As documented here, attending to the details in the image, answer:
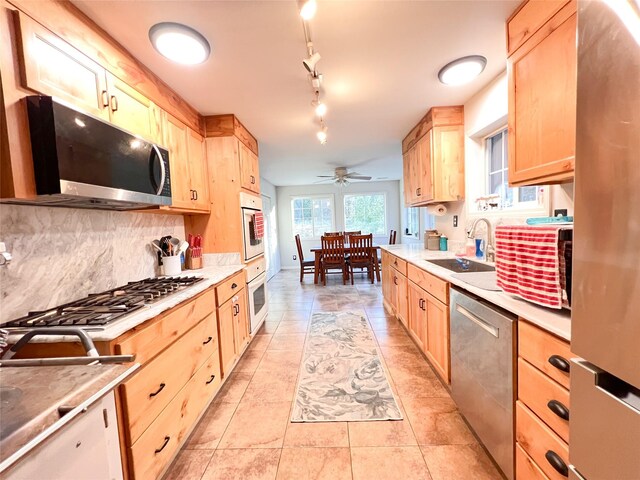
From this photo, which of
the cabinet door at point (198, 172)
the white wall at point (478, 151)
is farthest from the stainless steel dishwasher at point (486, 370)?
the cabinet door at point (198, 172)

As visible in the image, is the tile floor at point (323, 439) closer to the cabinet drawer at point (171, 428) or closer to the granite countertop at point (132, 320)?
the cabinet drawer at point (171, 428)

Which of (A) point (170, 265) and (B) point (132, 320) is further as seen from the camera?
(A) point (170, 265)

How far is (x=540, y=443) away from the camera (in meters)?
0.98

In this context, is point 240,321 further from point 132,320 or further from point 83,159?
point 83,159

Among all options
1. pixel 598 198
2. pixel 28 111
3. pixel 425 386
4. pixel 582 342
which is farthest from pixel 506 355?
pixel 28 111

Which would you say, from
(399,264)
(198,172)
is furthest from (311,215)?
(198,172)

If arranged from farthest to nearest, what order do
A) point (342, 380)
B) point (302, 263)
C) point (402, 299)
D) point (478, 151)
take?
1. point (302, 263)
2. point (402, 299)
3. point (478, 151)
4. point (342, 380)

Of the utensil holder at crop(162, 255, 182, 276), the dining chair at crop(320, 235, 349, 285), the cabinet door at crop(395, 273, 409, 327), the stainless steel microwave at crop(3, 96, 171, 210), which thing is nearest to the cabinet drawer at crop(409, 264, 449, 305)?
the cabinet door at crop(395, 273, 409, 327)

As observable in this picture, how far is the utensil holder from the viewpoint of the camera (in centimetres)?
222

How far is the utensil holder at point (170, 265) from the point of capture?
222cm

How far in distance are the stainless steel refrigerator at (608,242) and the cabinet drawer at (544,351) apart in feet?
0.62

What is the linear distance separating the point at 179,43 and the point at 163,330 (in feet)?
5.14

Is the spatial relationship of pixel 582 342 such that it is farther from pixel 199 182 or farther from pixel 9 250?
pixel 199 182

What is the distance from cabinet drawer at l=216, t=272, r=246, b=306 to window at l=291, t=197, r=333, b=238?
503 centimetres
